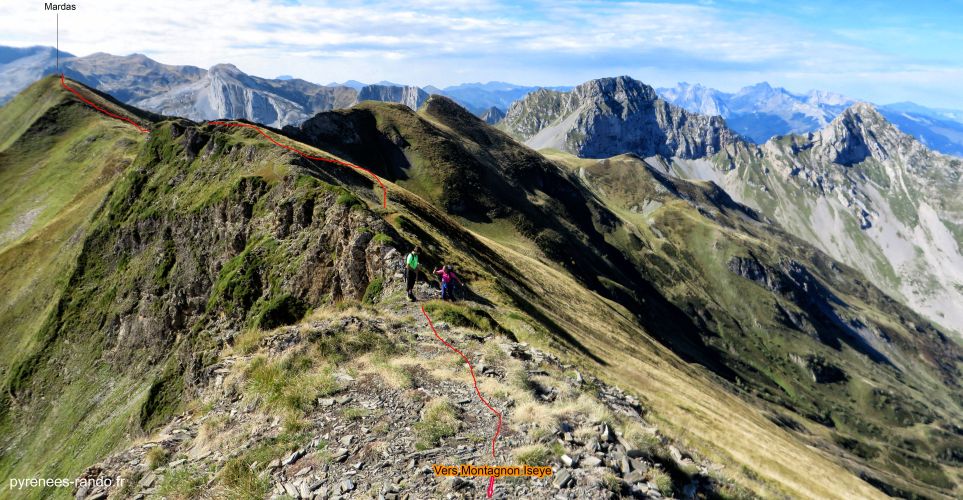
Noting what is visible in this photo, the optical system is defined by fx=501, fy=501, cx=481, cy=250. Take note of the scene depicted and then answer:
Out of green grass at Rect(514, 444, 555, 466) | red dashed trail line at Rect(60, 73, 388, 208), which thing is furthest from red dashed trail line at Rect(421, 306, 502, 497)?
red dashed trail line at Rect(60, 73, 388, 208)

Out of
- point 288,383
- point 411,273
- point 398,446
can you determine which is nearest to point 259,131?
point 411,273

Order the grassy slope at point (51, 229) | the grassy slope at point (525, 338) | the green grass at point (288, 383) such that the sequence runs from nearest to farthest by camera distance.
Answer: the green grass at point (288, 383) → the grassy slope at point (525, 338) → the grassy slope at point (51, 229)

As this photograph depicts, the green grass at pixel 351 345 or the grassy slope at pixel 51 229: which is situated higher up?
the green grass at pixel 351 345

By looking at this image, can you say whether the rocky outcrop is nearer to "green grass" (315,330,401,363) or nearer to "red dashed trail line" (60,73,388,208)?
"green grass" (315,330,401,363)

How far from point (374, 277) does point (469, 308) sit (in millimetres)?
8432

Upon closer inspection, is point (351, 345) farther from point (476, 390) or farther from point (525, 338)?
point (525, 338)

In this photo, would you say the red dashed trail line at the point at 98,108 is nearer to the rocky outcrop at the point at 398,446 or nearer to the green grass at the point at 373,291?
the green grass at the point at 373,291

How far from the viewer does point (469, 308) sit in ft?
109

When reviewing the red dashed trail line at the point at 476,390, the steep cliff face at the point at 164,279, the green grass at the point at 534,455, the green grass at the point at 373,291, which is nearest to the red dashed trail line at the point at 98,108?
the steep cliff face at the point at 164,279

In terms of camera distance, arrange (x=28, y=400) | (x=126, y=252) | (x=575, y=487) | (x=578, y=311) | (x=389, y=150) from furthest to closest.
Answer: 1. (x=389, y=150)
2. (x=578, y=311)
3. (x=126, y=252)
4. (x=28, y=400)
5. (x=575, y=487)

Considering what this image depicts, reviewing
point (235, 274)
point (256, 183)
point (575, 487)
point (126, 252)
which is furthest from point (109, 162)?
point (575, 487)

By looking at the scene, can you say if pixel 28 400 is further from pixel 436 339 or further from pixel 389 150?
pixel 389 150

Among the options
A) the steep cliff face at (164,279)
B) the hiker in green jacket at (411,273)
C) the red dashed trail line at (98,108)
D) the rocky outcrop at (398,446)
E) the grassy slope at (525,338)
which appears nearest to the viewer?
the rocky outcrop at (398,446)

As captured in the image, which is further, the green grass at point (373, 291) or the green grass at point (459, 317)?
the green grass at point (373, 291)
